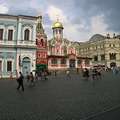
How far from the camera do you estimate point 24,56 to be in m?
40.3

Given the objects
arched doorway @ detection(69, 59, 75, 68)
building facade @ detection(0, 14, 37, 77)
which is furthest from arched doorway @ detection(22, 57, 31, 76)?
arched doorway @ detection(69, 59, 75, 68)

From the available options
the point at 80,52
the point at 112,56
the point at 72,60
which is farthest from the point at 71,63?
the point at 80,52

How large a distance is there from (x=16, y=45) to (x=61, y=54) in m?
35.6

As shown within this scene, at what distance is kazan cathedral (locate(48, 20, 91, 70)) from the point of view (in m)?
66.8

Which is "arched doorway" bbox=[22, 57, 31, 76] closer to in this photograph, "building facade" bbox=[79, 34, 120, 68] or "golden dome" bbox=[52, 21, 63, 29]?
"golden dome" bbox=[52, 21, 63, 29]

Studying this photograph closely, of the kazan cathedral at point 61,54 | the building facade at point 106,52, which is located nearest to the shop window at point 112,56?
the building facade at point 106,52

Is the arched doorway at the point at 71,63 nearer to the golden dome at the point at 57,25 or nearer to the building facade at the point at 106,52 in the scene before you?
the golden dome at the point at 57,25

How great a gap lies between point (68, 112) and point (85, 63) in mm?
65049

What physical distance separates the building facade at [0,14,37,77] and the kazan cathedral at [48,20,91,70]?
24.9 metres

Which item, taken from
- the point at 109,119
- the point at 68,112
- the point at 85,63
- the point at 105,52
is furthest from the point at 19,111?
the point at 105,52

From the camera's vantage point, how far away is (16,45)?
39.3 metres

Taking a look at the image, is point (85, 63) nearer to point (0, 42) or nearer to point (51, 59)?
point (51, 59)

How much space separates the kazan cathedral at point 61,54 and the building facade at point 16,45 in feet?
81.7

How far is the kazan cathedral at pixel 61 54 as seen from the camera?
66750 mm
